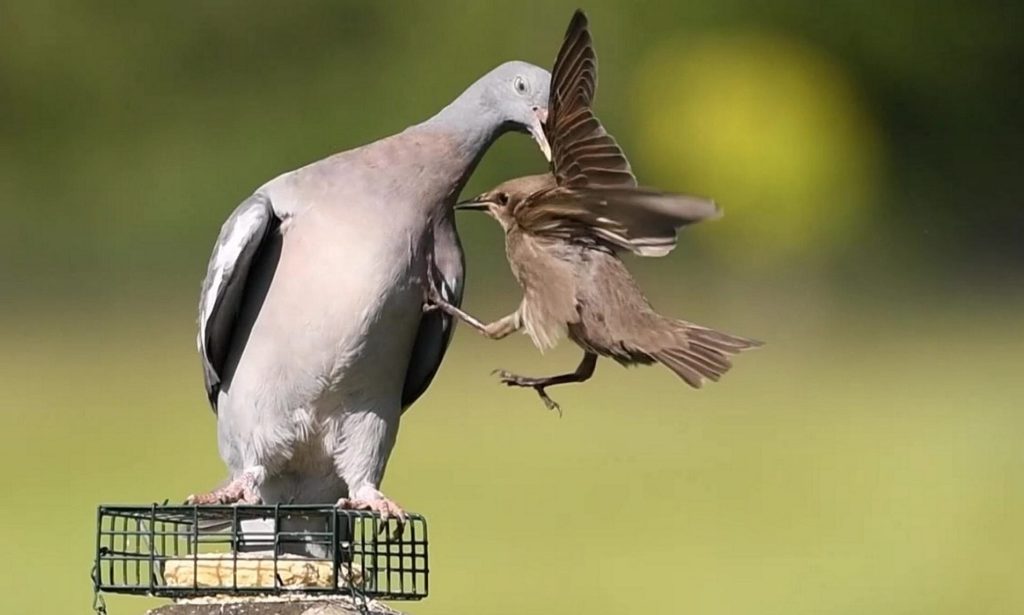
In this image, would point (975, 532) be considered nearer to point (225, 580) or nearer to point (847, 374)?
point (847, 374)

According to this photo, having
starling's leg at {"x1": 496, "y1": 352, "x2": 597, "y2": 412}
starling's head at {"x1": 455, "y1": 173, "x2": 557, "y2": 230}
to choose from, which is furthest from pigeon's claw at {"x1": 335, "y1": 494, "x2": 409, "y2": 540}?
starling's head at {"x1": 455, "y1": 173, "x2": 557, "y2": 230}

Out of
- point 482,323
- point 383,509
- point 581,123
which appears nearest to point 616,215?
point 581,123

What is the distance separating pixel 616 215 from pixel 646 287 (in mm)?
8886

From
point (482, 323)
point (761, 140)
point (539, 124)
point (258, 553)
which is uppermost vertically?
point (761, 140)

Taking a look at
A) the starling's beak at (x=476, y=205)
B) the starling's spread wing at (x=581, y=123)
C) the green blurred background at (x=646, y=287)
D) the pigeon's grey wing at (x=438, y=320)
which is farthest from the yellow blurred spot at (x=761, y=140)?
the starling's spread wing at (x=581, y=123)

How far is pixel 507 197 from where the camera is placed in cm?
393

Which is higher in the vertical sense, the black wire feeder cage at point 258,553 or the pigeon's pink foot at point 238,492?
the pigeon's pink foot at point 238,492

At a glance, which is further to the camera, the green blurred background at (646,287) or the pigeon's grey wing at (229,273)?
the green blurred background at (646,287)

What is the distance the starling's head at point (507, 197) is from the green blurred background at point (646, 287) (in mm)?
5671

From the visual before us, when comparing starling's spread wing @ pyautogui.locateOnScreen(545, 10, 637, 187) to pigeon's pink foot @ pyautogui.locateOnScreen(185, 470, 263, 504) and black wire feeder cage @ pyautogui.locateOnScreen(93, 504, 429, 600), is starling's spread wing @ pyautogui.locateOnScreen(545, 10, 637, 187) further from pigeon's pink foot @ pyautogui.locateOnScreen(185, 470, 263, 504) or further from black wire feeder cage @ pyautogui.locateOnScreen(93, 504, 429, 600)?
pigeon's pink foot @ pyautogui.locateOnScreen(185, 470, 263, 504)

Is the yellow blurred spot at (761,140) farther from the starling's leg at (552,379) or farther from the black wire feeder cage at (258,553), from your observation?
the black wire feeder cage at (258,553)

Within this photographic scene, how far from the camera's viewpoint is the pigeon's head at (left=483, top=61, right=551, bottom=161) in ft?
13.3

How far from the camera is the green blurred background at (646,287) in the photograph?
1048 cm

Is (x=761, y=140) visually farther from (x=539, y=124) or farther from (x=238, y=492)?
(x=238, y=492)
